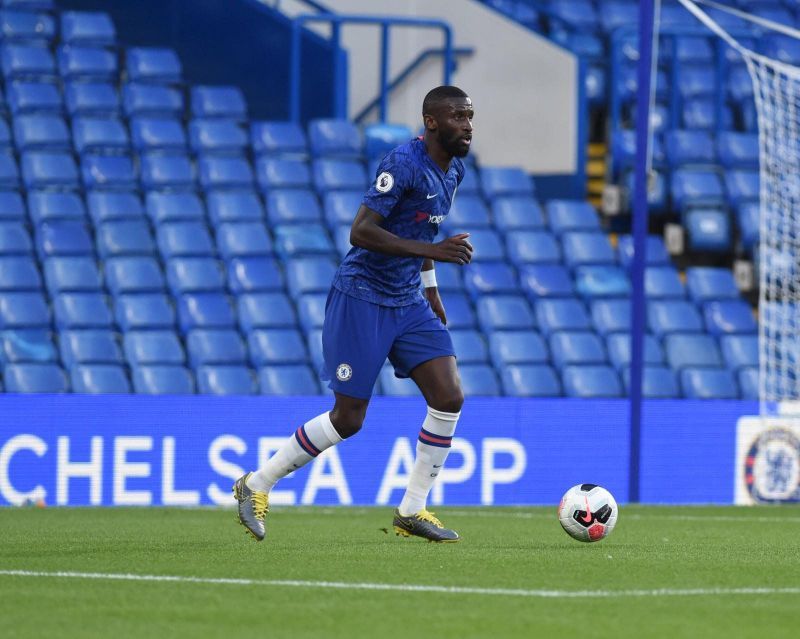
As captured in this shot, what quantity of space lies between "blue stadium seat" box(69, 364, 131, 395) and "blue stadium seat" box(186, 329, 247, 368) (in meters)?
0.65

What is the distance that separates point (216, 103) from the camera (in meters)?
15.9

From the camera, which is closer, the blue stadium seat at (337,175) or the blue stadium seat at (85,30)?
the blue stadium seat at (337,175)

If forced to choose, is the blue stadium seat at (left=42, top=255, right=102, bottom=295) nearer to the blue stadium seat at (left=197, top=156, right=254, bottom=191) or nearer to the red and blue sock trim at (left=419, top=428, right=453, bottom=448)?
the blue stadium seat at (left=197, top=156, right=254, bottom=191)

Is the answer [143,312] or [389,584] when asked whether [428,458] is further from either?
[143,312]

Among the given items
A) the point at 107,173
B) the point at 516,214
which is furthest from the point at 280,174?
the point at 516,214

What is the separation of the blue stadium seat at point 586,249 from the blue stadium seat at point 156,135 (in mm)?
3727

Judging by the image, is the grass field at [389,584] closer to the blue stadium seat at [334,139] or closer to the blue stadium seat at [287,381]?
the blue stadium seat at [287,381]

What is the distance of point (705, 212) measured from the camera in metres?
16.2

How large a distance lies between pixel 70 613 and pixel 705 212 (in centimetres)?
1230

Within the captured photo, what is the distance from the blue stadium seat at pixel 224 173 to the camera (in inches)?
587

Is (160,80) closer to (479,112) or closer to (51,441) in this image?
(479,112)

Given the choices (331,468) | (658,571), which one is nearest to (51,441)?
(331,468)

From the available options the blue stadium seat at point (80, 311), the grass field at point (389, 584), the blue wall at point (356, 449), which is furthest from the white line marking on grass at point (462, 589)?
the blue stadium seat at point (80, 311)

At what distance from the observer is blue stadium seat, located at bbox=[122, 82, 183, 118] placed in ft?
50.6
